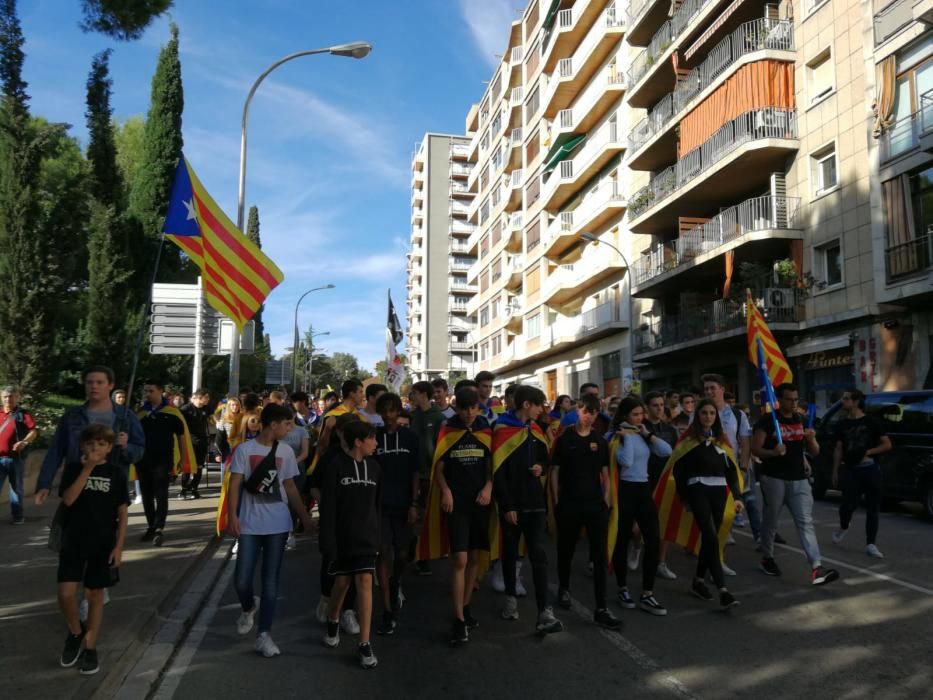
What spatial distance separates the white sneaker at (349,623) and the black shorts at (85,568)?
1845 millimetres

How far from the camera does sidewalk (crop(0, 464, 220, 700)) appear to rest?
180 inches

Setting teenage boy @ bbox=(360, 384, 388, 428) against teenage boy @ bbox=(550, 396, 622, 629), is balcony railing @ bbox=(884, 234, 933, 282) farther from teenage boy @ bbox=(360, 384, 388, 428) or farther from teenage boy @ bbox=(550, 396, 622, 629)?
teenage boy @ bbox=(360, 384, 388, 428)

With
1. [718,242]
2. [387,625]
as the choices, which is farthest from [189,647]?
[718,242]

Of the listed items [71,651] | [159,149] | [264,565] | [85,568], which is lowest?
[71,651]

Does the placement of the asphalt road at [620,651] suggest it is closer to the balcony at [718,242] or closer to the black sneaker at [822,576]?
the black sneaker at [822,576]

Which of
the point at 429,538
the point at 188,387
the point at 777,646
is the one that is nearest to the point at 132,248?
the point at 188,387

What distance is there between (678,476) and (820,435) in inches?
342

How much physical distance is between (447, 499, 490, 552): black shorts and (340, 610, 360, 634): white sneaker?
3.16 feet

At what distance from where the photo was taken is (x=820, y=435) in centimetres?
1441

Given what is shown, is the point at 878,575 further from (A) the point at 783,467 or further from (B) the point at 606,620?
(B) the point at 606,620

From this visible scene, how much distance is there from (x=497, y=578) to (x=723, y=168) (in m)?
20.9

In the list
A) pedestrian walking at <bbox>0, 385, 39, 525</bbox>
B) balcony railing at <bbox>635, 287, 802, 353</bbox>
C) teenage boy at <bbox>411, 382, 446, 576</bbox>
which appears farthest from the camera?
balcony railing at <bbox>635, 287, 802, 353</bbox>

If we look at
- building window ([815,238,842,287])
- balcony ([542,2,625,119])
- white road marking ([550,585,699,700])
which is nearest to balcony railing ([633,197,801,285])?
building window ([815,238,842,287])

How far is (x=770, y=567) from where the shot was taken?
25.8 ft
